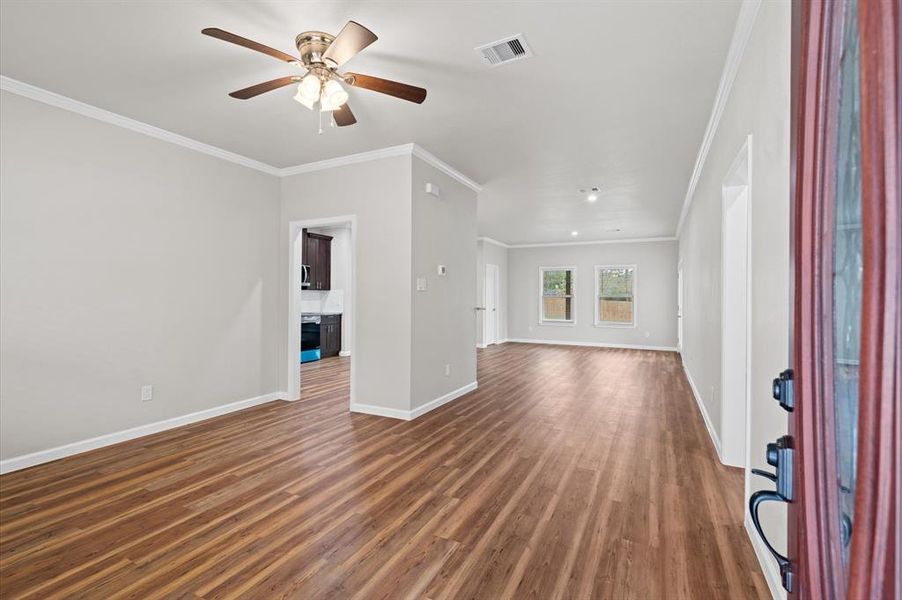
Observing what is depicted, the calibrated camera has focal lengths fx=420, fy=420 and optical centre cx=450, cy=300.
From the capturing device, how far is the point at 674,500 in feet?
8.48

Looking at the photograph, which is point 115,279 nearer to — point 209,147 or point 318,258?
point 209,147

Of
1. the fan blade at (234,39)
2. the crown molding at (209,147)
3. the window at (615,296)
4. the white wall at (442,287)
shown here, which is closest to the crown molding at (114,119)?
the crown molding at (209,147)

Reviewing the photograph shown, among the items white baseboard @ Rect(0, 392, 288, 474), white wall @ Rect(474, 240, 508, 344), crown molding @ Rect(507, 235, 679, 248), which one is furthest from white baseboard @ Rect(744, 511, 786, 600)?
crown molding @ Rect(507, 235, 679, 248)

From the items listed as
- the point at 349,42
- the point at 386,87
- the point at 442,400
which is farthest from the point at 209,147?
the point at 442,400

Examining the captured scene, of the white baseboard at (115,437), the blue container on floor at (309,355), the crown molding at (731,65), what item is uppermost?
the crown molding at (731,65)

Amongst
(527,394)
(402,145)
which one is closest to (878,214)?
(402,145)

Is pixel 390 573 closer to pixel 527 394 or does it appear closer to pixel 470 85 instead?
pixel 470 85

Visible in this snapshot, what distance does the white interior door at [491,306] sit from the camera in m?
10.4

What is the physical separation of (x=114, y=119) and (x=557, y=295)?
954 cm

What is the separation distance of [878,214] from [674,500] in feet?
8.86

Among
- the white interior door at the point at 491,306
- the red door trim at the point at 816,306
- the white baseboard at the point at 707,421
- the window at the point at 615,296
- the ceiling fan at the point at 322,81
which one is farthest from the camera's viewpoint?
the white interior door at the point at 491,306

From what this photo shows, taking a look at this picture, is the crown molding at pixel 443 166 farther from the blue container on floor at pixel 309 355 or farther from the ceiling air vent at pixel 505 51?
the blue container on floor at pixel 309 355

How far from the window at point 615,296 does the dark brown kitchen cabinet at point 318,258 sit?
255 inches

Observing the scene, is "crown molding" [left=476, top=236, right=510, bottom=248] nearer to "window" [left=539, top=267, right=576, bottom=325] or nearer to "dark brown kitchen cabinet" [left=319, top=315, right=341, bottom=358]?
"window" [left=539, top=267, right=576, bottom=325]
